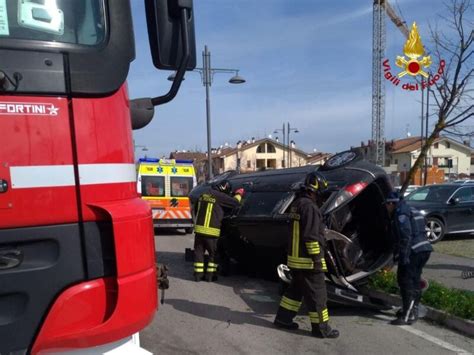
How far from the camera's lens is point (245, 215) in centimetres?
776

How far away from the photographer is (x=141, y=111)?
2965mm

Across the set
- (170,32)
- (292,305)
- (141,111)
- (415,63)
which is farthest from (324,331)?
(415,63)

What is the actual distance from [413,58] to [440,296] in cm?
770

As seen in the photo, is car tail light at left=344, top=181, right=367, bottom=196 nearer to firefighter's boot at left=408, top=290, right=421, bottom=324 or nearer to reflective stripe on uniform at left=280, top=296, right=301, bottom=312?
firefighter's boot at left=408, top=290, right=421, bottom=324

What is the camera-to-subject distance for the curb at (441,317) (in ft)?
18.6

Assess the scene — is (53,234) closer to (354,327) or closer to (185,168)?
(354,327)

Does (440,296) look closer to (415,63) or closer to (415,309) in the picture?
(415,309)

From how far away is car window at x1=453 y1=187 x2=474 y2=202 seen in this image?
1404 cm

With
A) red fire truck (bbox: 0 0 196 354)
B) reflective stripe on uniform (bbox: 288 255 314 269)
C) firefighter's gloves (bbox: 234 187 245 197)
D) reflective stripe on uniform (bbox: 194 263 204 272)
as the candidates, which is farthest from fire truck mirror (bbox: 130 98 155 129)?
reflective stripe on uniform (bbox: 194 263 204 272)

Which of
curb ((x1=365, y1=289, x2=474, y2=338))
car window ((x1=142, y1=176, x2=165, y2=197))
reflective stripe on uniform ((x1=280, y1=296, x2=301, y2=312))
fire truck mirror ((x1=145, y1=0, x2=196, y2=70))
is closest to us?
fire truck mirror ((x1=145, y1=0, x2=196, y2=70))

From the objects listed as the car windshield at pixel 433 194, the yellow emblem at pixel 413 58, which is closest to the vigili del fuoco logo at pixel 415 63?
the yellow emblem at pixel 413 58

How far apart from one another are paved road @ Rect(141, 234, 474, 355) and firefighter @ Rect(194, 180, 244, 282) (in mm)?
1011

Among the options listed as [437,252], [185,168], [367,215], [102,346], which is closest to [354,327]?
[367,215]

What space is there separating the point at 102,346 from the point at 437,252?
10.5 m
